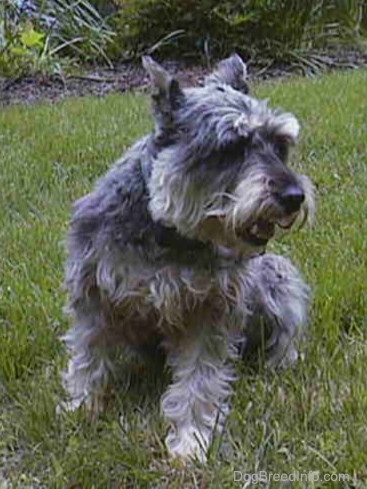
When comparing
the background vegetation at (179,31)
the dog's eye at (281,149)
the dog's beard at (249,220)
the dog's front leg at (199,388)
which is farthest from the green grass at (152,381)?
the background vegetation at (179,31)

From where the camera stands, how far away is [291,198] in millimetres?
2900

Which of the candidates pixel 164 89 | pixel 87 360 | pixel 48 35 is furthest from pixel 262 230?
pixel 48 35

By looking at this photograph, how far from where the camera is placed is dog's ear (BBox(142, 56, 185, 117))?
3119 millimetres

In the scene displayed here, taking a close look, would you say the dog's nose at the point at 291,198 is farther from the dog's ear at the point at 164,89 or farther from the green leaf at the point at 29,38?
the green leaf at the point at 29,38

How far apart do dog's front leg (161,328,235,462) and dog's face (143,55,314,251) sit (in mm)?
364

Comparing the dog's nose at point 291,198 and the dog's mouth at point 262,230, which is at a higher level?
the dog's nose at point 291,198

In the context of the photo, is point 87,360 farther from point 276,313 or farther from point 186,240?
point 276,313

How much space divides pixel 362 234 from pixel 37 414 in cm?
208

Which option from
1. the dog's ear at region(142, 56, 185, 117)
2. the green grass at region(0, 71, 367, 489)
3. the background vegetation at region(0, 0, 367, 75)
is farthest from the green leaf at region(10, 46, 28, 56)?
the dog's ear at region(142, 56, 185, 117)

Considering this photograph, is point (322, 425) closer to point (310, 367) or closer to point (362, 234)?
point (310, 367)

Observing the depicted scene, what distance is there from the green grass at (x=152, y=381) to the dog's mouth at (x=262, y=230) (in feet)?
1.90

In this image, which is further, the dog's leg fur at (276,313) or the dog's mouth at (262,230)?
the dog's leg fur at (276,313)

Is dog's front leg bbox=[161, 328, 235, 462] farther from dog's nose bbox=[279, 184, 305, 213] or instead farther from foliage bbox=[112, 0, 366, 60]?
foliage bbox=[112, 0, 366, 60]

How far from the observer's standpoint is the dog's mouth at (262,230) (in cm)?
296
